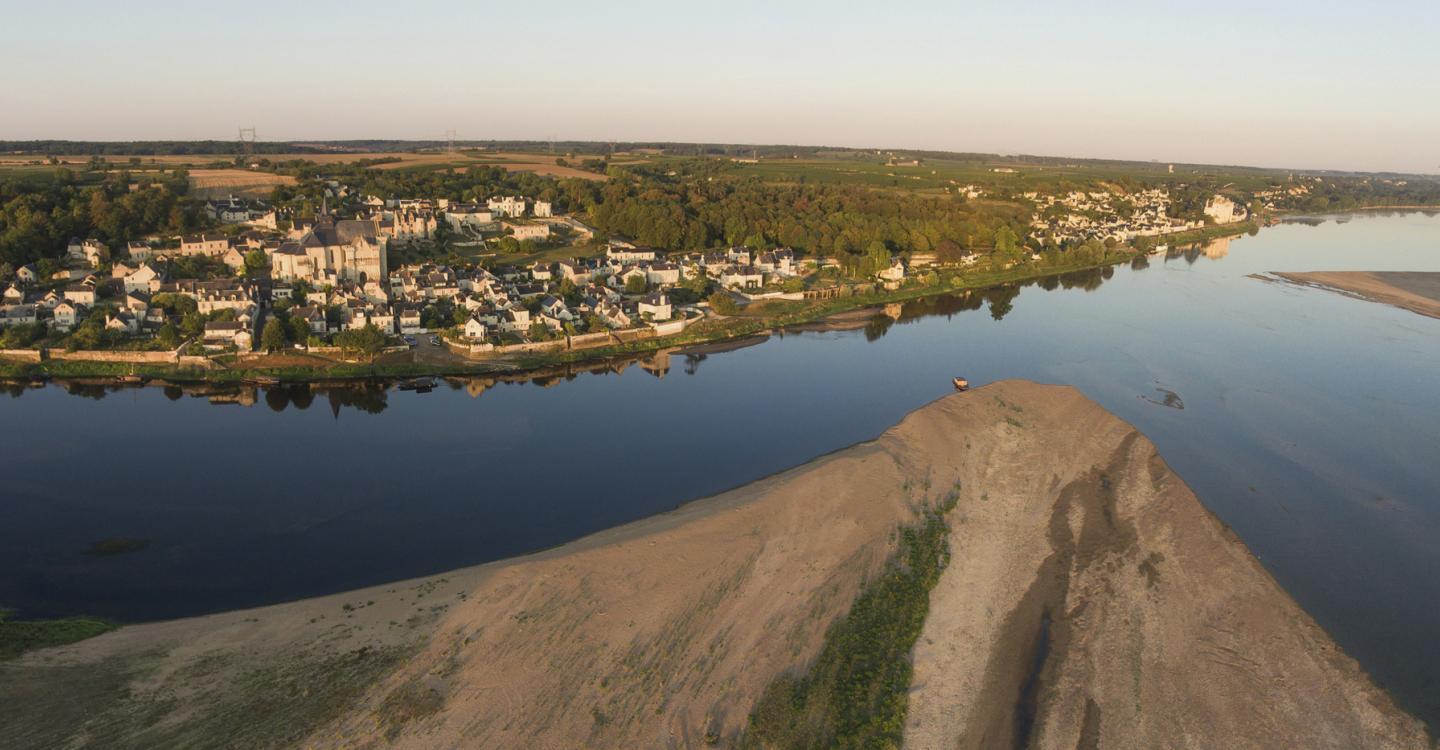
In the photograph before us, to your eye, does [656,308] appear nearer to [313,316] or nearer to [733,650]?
[313,316]

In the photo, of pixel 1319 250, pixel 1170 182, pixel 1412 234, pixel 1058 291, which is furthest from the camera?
pixel 1170 182

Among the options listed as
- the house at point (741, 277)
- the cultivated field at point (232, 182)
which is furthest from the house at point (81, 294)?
the house at point (741, 277)

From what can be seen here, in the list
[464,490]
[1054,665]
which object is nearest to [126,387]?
[464,490]

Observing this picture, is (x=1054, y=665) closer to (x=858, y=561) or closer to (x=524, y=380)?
(x=858, y=561)

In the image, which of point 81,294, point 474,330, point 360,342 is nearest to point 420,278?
point 474,330

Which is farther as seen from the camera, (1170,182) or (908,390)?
(1170,182)
